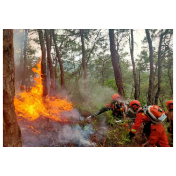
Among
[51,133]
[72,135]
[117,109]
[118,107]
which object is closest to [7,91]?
[51,133]

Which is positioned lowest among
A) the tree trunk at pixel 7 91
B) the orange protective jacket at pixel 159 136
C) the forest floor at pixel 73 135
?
the forest floor at pixel 73 135

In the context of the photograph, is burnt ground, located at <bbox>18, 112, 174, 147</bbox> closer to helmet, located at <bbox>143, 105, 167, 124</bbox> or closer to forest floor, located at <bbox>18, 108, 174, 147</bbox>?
forest floor, located at <bbox>18, 108, 174, 147</bbox>

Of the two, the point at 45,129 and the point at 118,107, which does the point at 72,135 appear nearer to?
the point at 45,129

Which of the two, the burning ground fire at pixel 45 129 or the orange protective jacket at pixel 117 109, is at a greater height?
the orange protective jacket at pixel 117 109

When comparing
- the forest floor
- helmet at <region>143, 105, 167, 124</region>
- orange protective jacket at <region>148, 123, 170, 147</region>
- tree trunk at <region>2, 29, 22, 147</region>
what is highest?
tree trunk at <region>2, 29, 22, 147</region>

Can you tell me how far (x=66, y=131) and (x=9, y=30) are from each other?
183 inches

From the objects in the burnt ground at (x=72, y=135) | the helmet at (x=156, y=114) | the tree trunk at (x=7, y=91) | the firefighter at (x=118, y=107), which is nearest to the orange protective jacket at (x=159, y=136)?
the helmet at (x=156, y=114)

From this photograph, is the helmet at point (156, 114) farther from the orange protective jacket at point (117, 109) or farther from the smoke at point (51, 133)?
the smoke at point (51, 133)

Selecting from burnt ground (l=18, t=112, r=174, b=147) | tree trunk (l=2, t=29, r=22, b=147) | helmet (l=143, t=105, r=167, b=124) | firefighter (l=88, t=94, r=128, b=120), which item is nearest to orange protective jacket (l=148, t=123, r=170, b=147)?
helmet (l=143, t=105, r=167, b=124)

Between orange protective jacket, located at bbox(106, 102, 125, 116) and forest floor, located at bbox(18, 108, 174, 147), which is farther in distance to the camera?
orange protective jacket, located at bbox(106, 102, 125, 116)

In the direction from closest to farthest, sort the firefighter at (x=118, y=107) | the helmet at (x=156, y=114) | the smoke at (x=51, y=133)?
the helmet at (x=156, y=114)
the smoke at (x=51, y=133)
the firefighter at (x=118, y=107)

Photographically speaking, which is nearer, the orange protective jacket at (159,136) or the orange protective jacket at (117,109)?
the orange protective jacket at (159,136)

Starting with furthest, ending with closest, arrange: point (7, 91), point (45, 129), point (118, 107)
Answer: point (118, 107), point (45, 129), point (7, 91)
